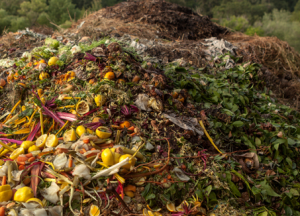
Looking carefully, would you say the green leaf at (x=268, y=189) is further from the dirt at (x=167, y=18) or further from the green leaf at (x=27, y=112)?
the dirt at (x=167, y=18)

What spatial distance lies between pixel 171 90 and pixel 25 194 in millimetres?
1940

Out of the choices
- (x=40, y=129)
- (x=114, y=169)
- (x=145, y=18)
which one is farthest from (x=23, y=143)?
(x=145, y=18)

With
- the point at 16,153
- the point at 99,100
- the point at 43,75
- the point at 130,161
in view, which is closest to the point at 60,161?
the point at 16,153

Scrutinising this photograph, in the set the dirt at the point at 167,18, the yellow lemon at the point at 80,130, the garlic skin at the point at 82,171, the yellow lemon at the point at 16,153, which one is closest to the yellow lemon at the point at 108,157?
the garlic skin at the point at 82,171

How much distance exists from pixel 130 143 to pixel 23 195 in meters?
0.94

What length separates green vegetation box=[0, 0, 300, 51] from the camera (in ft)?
41.1

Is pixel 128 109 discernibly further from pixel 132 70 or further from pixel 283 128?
pixel 283 128

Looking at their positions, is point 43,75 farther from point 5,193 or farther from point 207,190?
point 207,190

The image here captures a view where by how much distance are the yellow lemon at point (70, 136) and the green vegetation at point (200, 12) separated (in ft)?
12.7

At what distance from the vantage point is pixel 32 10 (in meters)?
13.9

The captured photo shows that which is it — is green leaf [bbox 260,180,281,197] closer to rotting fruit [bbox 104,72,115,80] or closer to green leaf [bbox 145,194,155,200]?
green leaf [bbox 145,194,155,200]

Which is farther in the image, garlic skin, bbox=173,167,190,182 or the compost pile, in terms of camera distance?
garlic skin, bbox=173,167,190,182

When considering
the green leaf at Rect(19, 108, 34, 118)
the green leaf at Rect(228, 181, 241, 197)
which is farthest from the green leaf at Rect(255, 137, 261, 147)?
the green leaf at Rect(19, 108, 34, 118)

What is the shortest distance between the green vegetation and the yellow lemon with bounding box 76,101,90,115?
357 centimetres
